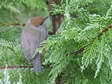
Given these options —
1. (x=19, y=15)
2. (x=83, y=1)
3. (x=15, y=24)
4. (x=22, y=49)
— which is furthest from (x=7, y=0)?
A: (x=19, y=15)

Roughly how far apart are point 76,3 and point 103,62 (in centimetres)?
25

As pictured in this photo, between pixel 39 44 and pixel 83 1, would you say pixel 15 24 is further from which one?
pixel 83 1

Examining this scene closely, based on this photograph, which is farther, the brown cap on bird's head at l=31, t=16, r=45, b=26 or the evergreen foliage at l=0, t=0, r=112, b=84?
the brown cap on bird's head at l=31, t=16, r=45, b=26

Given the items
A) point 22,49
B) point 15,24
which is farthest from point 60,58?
point 15,24

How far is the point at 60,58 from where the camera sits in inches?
57.2

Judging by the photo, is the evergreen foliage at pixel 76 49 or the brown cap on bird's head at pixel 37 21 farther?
the brown cap on bird's head at pixel 37 21

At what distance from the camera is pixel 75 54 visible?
1.48m

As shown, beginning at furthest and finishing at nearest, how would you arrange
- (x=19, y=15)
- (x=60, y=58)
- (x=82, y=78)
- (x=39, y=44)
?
(x=19, y=15), (x=39, y=44), (x=82, y=78), (x=60, y=58)

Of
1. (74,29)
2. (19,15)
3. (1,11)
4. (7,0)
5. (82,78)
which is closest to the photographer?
(74,29)

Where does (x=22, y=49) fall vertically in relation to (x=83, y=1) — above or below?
below

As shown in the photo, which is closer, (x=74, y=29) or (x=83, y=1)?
(x=74, y=29)

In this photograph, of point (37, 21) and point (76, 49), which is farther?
point (37, 21)

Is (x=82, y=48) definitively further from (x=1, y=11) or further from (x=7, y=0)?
(x=1, y=11)

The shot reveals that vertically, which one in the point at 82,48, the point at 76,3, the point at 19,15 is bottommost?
the point at 19,15
